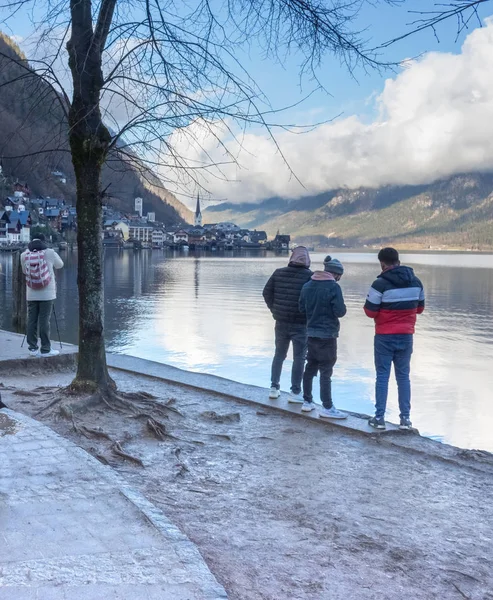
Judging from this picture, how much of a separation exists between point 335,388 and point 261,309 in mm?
13514

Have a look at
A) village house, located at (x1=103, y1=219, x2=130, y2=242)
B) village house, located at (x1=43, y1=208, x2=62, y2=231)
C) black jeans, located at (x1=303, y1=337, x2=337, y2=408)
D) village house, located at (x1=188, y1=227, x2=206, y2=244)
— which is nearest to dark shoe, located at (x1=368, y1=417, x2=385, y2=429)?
black jeans, located at (x1=303, y1=337, x2=337, y2=408)

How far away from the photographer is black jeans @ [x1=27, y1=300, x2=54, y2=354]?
30.7ft

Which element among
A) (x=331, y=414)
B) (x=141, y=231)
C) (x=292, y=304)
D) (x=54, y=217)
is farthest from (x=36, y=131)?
(x=141, y=231)

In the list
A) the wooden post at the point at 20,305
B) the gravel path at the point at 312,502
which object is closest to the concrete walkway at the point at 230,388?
the gravel path at the point at 312,502

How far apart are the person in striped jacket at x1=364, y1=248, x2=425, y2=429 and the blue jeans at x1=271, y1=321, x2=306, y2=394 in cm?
100

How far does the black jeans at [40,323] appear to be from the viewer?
935 centimetres

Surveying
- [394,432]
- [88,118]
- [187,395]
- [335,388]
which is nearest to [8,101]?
[88,118]

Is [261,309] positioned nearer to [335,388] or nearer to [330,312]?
[335,388]

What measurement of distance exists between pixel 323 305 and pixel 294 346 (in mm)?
934

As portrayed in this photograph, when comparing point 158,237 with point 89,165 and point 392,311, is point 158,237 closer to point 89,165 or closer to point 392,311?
point 89,165

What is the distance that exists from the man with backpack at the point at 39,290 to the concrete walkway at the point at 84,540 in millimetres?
4921

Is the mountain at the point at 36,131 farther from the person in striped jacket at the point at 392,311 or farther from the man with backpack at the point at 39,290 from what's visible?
the person in striped jacket at the point at 392,311

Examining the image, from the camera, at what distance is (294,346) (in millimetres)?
7668

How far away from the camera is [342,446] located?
622cm
